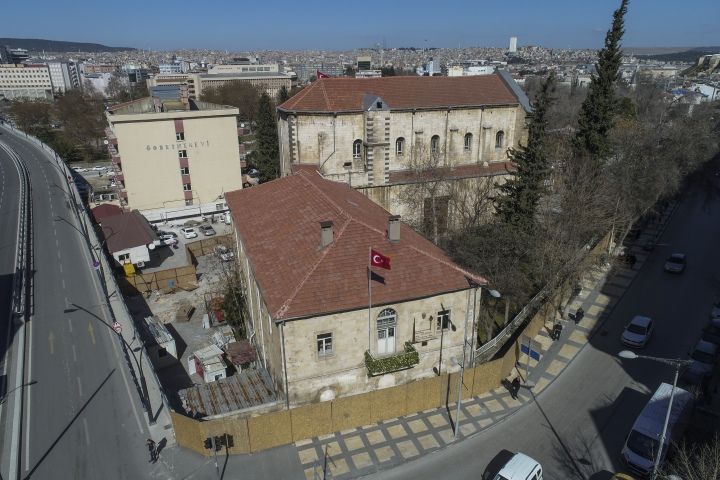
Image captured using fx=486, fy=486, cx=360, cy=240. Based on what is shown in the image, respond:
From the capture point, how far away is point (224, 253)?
49.2 meters

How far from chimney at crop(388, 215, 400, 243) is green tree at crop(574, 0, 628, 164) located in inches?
1072

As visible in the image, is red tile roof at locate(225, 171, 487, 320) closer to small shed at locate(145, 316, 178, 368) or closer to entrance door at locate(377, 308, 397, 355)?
entrance door at locate(377, 308, 397, 355)

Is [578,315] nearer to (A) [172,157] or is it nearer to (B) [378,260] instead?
(B) [378,260]

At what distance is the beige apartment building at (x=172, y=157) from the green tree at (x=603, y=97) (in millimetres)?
42842

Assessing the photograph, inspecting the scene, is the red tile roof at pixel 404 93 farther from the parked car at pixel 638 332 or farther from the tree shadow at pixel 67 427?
the tree shadow at pixel 67 427

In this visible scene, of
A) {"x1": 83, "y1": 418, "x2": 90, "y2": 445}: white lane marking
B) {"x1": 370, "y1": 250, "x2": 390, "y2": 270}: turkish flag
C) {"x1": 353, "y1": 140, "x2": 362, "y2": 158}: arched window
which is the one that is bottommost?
{"x1": 83, "y1": 418, "x2": 90, "y2": 445}: white lane marking

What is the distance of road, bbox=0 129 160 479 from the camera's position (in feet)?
73.8

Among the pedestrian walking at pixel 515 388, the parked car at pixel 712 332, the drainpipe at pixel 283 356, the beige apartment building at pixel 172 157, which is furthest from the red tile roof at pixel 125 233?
the parked car at pixel 712 332

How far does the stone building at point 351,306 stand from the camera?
23.1m

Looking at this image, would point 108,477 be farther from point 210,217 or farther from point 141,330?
Answer: point 210,217

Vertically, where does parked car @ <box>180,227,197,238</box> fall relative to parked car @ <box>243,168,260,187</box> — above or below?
below

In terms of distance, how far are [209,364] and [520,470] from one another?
1868 centimetres

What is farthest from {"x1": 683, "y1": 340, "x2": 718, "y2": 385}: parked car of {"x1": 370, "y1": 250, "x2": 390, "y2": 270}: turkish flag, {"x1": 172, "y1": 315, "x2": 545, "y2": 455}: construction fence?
{"x1": 370, "y1": 250, "x2": 390, "y2": 270}: turkish flag

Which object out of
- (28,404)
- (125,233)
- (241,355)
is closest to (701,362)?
(241,355)
